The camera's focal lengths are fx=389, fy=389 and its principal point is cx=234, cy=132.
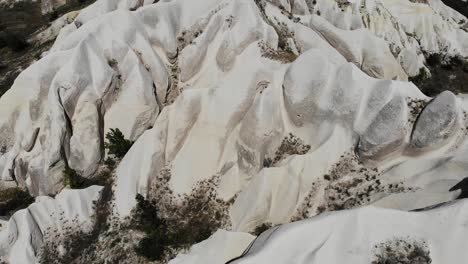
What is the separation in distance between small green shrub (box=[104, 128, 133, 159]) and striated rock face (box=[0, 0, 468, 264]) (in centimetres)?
78

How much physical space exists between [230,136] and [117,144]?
8.51 meters

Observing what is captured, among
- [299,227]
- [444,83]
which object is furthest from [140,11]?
[444,83]

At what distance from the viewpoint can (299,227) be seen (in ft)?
62.4

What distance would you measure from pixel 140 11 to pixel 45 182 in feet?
51.2

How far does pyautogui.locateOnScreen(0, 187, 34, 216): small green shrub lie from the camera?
29.1 meters

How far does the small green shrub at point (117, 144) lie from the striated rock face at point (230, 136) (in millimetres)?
784

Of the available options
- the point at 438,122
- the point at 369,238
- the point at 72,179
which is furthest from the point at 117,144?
the point at 438,122

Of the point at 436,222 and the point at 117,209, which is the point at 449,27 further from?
the point at 117,209

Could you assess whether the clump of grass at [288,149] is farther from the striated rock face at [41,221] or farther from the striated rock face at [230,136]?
the striated rock face at [41,221]

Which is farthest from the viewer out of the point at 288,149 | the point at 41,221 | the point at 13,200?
the point at 13,200

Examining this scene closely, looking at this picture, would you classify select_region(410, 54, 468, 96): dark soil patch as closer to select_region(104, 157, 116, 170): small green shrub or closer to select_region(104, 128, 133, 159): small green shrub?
select_region(104, 128, 133, 159): small green shrub

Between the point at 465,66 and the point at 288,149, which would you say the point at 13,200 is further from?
the point at 465,66

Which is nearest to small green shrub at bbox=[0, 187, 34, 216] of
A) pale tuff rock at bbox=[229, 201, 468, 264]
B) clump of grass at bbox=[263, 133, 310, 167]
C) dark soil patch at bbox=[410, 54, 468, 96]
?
clump of grass at bbox=[263, 133, 310, 167]

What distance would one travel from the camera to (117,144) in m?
29.0
